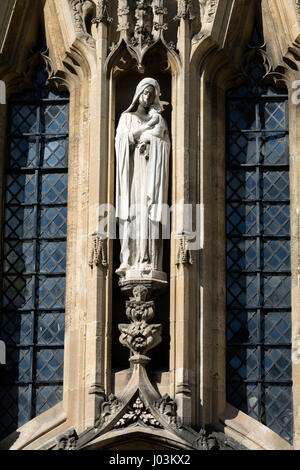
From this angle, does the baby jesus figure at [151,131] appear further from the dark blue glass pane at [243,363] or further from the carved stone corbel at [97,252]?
the dark blue glass pane at [243,363]

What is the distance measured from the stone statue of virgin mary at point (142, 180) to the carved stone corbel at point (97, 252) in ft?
0.78

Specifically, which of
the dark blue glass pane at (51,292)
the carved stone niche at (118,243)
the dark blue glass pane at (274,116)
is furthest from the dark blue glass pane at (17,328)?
the dark blue glass pane at (274,116)

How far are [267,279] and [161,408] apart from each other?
262 centimetres

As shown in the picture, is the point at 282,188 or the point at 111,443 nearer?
the point at 111,443

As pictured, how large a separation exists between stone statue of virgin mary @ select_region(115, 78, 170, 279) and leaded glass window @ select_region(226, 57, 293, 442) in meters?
1.28

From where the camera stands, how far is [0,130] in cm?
2834

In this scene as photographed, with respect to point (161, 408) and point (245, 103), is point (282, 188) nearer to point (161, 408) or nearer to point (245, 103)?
point (245, 103)

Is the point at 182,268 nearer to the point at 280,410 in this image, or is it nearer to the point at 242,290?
the point at 242,290

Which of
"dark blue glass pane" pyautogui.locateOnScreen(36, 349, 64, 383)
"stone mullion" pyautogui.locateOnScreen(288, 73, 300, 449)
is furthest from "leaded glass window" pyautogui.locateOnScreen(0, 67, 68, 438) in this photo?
"stone mullion" pyautogui.locateOnScreen(288, 73, 300, 449)

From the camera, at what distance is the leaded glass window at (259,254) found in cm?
2694

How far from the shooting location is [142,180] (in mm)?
26922

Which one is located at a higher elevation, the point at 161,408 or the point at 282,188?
the point at 282,188

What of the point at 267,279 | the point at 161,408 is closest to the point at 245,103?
the point at 267,279
